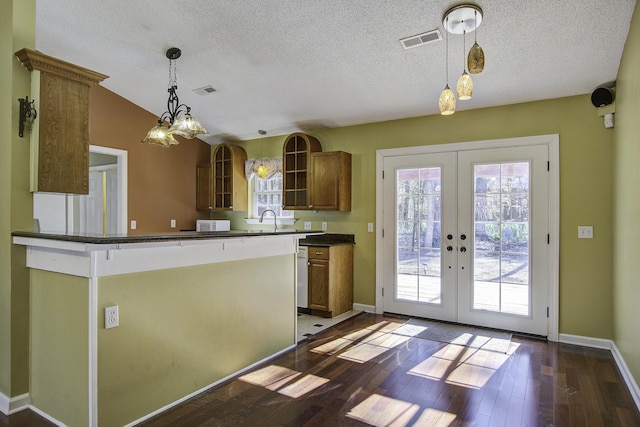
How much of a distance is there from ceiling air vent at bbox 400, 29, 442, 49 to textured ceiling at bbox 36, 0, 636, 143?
0.22 feet

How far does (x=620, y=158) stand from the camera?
329cm

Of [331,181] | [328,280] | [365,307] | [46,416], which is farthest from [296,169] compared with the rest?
[46,416]

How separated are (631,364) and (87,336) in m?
3.59

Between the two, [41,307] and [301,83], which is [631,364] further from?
[41,307]

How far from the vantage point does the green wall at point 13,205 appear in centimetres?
247

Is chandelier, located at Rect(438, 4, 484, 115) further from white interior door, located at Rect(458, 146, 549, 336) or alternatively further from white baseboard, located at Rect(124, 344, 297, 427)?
white baseboard, located at Rect(124, 344, 297, 427)

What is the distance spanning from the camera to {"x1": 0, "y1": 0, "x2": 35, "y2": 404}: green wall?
2467 mm

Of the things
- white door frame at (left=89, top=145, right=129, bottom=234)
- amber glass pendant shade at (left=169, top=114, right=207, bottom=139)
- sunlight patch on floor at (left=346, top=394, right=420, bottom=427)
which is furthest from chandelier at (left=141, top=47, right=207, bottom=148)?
sunlight patch on floor at (left=346, top=394, right=420, bottom=427)

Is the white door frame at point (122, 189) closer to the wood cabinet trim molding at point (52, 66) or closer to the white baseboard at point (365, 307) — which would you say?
the wood cabinet trim molding at point (52, 66)

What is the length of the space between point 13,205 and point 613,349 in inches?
193

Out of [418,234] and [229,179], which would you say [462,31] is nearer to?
[418,234]

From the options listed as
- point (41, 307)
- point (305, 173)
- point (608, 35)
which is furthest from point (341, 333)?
point (608, 35)

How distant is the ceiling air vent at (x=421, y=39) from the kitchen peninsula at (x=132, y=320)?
207 cm

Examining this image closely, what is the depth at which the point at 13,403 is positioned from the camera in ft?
8.01
